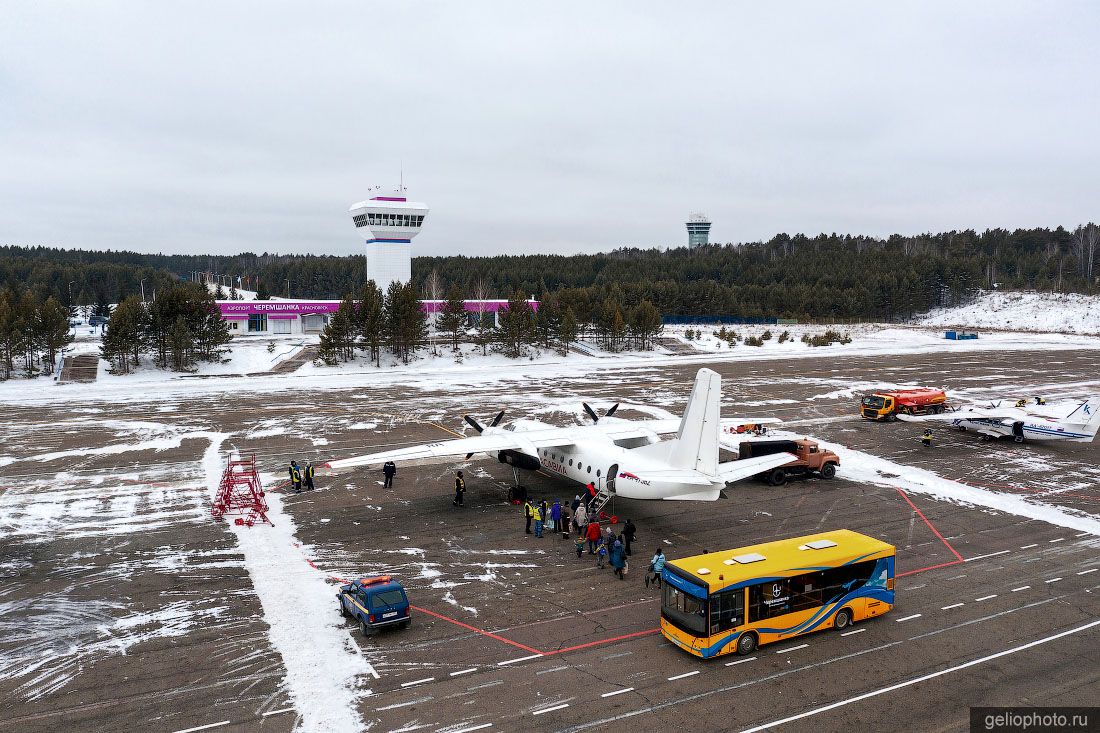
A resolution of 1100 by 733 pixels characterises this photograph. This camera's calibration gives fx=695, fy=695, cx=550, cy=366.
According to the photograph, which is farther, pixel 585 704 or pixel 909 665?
pixel 909 665

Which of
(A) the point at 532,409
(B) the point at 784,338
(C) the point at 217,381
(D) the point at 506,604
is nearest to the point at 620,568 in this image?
(D) the point at 506,604

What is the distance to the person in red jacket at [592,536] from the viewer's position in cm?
2411

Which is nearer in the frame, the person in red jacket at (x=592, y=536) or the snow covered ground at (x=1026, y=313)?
the person in red jacket at (x=592, y=536)

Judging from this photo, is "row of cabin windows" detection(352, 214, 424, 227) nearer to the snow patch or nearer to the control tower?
the control tower

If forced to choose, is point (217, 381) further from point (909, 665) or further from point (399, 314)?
point (909, 665)

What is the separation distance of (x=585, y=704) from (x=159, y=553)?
17190 millimetres

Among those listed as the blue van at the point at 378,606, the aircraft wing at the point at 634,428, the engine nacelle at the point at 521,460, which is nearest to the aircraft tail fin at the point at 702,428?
the aircraft wing at the point at 634,428

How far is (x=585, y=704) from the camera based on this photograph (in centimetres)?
1509

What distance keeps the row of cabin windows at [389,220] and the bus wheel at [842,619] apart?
102 metres

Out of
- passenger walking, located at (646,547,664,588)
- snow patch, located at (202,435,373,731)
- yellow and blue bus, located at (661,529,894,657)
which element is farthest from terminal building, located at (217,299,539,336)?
yellow and blue bus, located at (661,529,894,657)

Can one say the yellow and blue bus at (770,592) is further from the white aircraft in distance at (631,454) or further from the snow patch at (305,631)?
the snow patch at (305,631)

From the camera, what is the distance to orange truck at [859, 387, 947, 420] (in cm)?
4903

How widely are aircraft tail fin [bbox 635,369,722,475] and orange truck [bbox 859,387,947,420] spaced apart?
2996 cm

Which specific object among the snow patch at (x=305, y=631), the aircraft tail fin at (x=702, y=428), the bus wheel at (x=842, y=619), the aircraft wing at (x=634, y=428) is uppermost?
the aircraft tail fin at (x=702, y=428)
